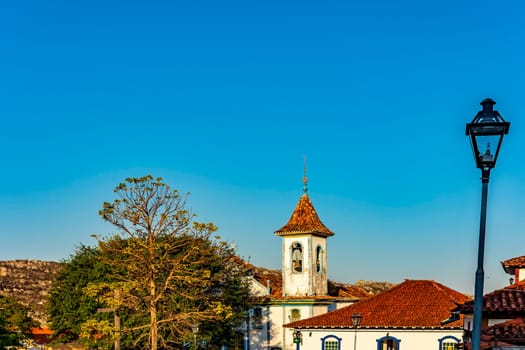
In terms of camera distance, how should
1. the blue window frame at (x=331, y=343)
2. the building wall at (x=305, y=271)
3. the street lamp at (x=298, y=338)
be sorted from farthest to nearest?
the building wall at (x=305, y=271)
the blue window frame at (x=331, y=343)
the street lamp at (x=298, y=338)

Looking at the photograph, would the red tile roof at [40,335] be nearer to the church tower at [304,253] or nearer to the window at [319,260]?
the church tower at [304,253]

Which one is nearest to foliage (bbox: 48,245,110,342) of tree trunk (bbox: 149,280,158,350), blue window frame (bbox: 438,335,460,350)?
tree trunk (bbox: 149,280,158,350)

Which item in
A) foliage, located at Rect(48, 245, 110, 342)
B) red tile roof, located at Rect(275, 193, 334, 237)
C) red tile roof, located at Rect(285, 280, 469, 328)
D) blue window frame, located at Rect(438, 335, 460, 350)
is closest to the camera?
blue window frame, located at Rect(438, 335, 460, 350)

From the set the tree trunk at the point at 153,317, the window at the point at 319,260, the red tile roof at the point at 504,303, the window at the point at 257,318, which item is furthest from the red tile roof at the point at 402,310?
the red tile roof at the point at 504,303

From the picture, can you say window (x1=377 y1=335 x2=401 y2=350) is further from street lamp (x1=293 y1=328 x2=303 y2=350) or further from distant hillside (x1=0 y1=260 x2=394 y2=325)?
distant hillside (x1=0 y1=260 x2=394 y2=325)

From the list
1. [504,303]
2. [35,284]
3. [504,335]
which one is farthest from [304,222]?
[504,335]

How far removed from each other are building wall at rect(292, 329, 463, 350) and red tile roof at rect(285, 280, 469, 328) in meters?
0.40

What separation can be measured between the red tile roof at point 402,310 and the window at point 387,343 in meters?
0.79

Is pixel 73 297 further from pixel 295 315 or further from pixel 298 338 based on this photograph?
pixel 295 315

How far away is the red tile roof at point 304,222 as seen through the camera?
50.9 meters

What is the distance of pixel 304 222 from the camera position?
169 feet

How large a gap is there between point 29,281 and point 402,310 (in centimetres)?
3258

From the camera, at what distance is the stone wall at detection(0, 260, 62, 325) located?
2148 inches

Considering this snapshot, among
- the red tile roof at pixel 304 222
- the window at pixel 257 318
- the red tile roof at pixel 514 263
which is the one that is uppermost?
the red tile roof at pixel 304 222
